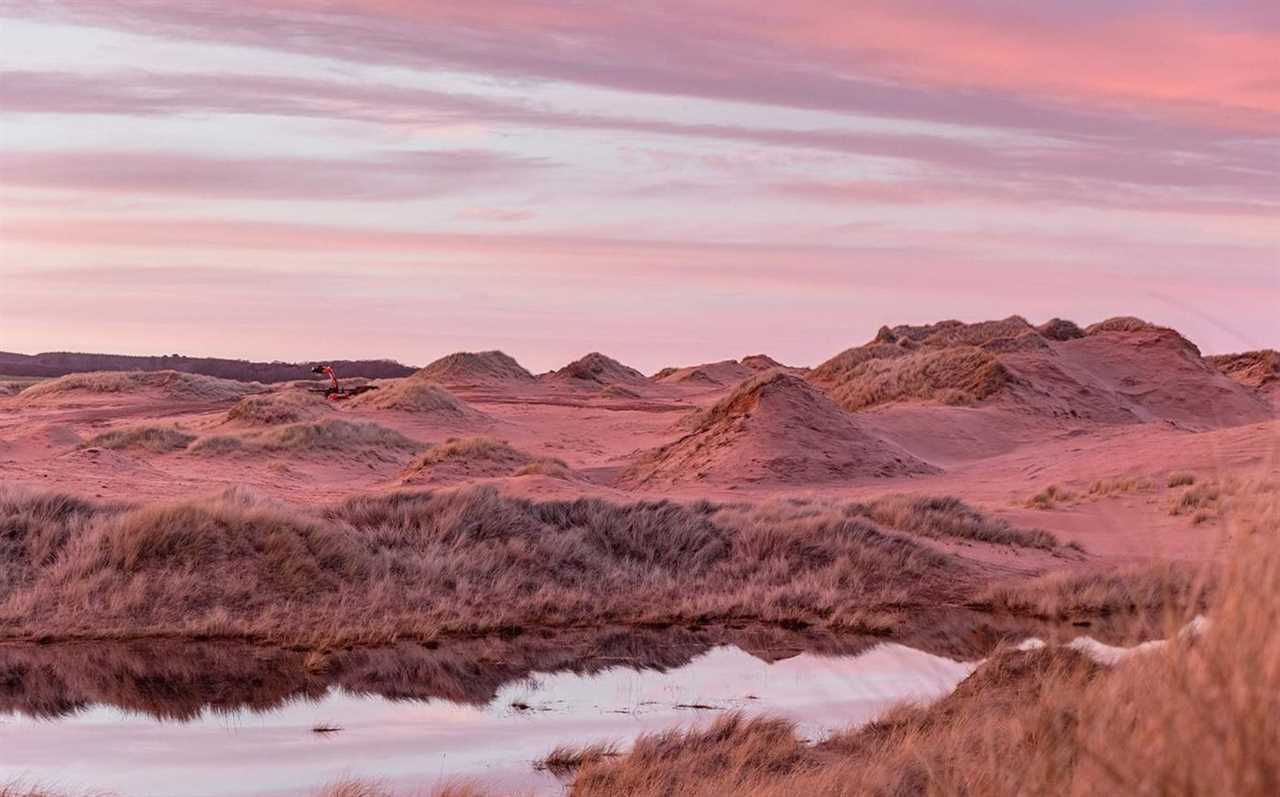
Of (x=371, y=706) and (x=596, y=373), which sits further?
(x=596, y=373)

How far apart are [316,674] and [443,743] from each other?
2.46 m

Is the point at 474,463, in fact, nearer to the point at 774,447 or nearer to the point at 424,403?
the point at 774,447

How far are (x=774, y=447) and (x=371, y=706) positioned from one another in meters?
19.1

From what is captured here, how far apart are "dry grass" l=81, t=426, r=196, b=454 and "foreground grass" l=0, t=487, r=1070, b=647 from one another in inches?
703

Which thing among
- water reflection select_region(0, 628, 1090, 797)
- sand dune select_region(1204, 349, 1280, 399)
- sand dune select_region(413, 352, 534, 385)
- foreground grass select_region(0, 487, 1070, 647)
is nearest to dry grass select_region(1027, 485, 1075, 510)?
foreground grass select_region(0, 487, 1070, 647)

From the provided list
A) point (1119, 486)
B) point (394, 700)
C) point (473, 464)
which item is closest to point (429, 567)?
point (394, 700)

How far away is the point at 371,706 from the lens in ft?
34.3

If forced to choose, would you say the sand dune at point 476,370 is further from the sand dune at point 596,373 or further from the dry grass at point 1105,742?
the dry grass at point 1105,742

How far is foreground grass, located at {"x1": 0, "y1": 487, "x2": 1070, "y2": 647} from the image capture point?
12.9 meters

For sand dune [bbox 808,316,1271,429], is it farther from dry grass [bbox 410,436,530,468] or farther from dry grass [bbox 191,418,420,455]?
dry grass [bbox 191,418,420,455]

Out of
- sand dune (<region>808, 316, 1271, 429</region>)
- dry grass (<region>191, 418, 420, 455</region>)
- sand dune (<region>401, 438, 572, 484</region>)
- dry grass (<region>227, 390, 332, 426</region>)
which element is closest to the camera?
sand dune (<region>401, 438, 572, 484</region>)

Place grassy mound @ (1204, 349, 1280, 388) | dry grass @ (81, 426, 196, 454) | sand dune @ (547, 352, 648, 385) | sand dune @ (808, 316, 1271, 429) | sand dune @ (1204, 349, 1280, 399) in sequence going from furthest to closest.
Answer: sand dune @ (547, 352, 648, 385) → grassy mound @ (1204, 349, 1280, 388) → sand dune @ (1204, 349, 1280, 399) → sand dune @ (808, 316, 1271, 429) → dry grass @ (81, 426, 196, 454)

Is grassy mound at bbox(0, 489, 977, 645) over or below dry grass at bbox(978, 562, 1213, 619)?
over

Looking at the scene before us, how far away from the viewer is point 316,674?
11.4 metres
